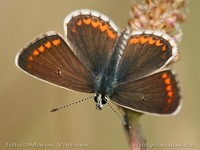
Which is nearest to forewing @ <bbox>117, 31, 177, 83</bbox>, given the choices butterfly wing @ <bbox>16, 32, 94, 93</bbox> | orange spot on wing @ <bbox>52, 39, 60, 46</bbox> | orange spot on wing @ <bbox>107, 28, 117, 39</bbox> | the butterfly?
the butterfly

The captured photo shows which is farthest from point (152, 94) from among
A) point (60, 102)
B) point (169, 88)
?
point (60, 102)

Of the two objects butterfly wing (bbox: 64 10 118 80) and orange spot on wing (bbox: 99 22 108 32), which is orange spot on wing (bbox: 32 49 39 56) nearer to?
butterfly wing (bbox: 64 10 118 80)

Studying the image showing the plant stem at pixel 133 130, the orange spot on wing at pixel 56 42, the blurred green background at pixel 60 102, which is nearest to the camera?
the plant stem at pixel 133 130

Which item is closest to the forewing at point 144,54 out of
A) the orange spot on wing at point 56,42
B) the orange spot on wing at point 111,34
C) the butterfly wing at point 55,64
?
the orange spot on wing at point 111,34

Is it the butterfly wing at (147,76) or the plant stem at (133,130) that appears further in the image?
the butterfly wing at (147,76)

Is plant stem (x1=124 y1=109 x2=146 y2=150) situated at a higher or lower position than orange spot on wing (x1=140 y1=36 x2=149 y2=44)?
lower

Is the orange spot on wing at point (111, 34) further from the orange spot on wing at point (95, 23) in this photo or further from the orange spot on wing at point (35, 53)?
the orange spot on wing at point (35, 53)

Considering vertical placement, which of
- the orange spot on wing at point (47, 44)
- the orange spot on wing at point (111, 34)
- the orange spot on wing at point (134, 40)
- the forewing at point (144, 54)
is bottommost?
the forewing at point (144, 54)

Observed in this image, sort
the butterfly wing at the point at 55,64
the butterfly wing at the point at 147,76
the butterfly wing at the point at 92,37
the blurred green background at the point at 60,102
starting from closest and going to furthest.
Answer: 1. the butterfly wing at the point at 147,76
2. the butterfly wing at the point at 55,64
3. the butterfly wing at the point at 92,37
4. the blurred green background at the point at 60,102
